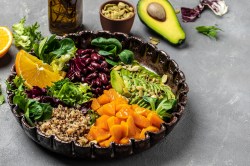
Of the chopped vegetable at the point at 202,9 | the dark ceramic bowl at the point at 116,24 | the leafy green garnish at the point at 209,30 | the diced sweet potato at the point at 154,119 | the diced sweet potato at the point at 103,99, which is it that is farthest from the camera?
the chopped vegetable at the point at 202,9

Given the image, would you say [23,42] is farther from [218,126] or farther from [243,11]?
[243,11]

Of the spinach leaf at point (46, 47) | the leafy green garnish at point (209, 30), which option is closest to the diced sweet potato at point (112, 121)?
the spinach leaf at point (46, 47)

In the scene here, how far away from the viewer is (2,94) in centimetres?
219

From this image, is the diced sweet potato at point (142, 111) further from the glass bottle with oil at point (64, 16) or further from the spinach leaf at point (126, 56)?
the glass bottle with oil at point (64, 16)

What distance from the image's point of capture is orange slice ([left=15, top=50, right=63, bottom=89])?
2092 mm

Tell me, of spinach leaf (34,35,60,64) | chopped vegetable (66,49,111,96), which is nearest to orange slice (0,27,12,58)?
spinach leaf (34,35,60,64)

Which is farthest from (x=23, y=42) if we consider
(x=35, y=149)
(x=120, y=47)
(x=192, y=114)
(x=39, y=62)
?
(x=192, y=114)

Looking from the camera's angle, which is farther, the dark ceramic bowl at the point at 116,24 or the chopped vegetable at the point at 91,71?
the dark ceramic bowl at the point at 116,24

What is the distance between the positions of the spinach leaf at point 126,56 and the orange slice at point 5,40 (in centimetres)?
47

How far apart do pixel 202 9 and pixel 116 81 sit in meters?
0.79

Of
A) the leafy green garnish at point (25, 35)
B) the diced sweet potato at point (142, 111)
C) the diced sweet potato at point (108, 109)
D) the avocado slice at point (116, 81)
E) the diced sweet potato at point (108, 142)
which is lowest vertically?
the leafy green garnish at point (25, 35)

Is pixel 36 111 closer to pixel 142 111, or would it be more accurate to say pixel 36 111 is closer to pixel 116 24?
pixel 142 111

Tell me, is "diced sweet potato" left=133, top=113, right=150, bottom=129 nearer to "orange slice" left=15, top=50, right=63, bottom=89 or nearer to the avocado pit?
"orange slice" left=15, top=50, right=63, bottom=89

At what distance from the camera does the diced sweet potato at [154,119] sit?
194cm
